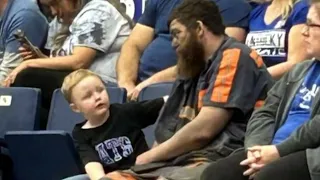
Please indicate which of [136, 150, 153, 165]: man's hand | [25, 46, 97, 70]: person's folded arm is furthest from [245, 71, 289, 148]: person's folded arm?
[25, 46, 97, 70]: person's folded arm

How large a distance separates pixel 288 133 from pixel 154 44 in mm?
1349

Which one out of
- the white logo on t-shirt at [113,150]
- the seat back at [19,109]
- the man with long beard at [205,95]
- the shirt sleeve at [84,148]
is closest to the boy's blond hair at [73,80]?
the shirt sleeve at [84,148]

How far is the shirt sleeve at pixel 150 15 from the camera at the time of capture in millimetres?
3904

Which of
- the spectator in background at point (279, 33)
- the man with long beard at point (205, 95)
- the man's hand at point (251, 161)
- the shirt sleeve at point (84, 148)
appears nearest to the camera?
the man's hand at point (251, 161)

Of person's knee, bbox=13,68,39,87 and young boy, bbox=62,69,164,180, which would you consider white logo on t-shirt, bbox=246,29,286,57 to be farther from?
person's knee, bbox=13,68,39,87

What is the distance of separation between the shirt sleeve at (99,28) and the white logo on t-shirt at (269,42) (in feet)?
2.55

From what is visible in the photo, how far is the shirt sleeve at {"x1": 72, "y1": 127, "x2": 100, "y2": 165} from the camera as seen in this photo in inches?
118

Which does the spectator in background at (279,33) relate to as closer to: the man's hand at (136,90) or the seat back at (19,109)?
the man's hand at (136,90)

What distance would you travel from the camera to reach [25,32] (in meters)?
4.22

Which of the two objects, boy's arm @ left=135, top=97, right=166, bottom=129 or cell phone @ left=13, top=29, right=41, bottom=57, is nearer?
boy's arm @ left=135, top=97, right=166, bottom=129

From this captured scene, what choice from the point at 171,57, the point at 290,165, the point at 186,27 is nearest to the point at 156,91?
the point at 171,57

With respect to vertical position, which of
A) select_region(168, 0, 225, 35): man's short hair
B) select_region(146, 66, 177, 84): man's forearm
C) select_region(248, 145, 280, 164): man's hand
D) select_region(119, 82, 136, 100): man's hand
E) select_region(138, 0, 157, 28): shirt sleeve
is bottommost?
select_region(119, 82, 136, 100): man's hand

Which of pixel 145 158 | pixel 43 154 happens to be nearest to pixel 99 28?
pixel 43 154

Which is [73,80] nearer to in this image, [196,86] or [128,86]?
[196,86]
